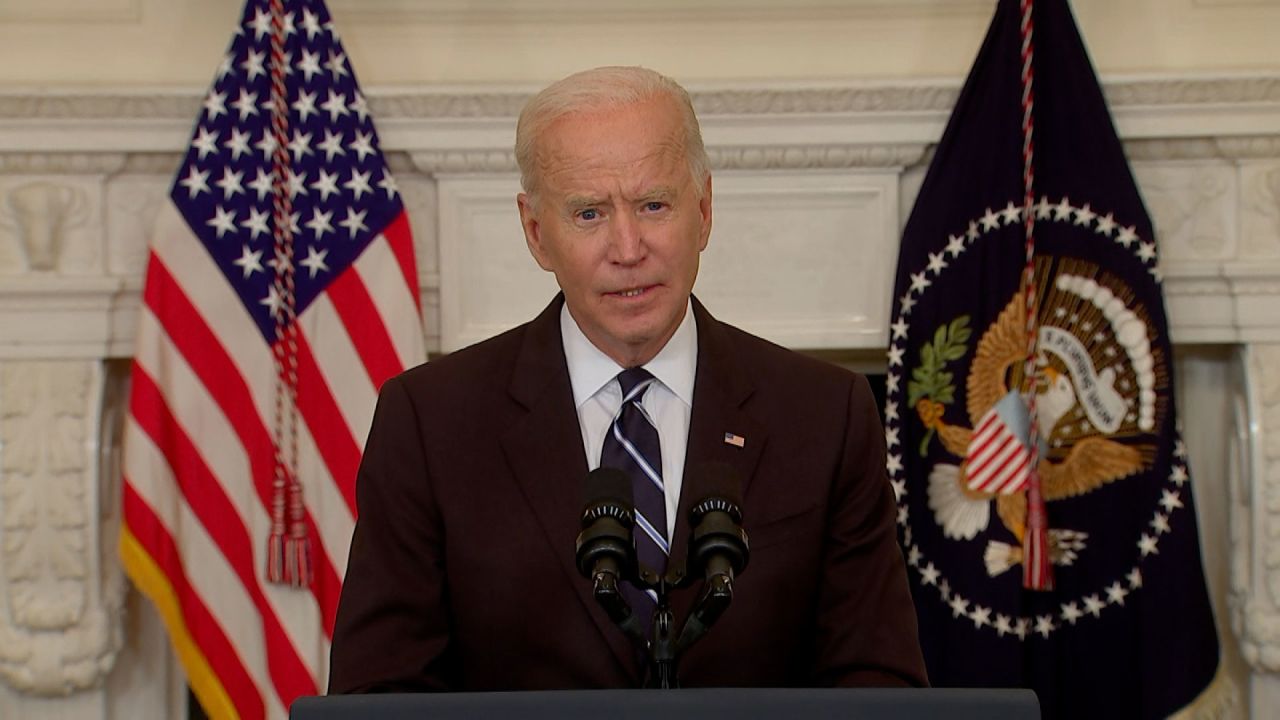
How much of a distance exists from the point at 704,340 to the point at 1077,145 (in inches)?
72.7

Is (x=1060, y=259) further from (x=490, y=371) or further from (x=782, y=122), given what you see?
(x=490, y=371)

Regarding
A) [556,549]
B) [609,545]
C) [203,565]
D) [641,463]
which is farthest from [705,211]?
[203,565]

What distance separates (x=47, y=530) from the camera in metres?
3.50

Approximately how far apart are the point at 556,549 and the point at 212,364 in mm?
1862

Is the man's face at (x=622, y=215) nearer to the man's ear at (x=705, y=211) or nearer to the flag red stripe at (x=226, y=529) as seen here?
the man's ear at (x=705, y=211)

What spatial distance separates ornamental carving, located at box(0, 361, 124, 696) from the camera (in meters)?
3.49

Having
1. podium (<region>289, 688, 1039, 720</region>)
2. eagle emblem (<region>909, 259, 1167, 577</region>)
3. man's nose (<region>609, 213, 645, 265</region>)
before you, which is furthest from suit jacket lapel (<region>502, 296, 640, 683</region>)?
eagle emblem (<region>909, 259, 1167, 577</region>)

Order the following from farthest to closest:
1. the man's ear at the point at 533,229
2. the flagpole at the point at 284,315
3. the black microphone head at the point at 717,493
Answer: the flagpole at the point at 284,315
the man's ear at the point at 533,229
the black microphone head at the point at 717,493

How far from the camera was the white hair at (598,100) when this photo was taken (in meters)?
1.77

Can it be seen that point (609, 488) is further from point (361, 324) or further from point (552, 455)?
point (361, 324)

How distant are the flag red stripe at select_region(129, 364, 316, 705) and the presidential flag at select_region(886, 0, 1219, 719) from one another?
4.91 feet

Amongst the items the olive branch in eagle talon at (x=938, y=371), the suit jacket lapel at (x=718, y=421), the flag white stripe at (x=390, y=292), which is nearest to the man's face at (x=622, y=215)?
the suit jacket lapel at (x=718, y=421)

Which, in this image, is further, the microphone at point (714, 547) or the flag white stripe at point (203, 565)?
the flag white stripe at point (203, 565)

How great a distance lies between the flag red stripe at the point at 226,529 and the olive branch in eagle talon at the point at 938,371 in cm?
159
